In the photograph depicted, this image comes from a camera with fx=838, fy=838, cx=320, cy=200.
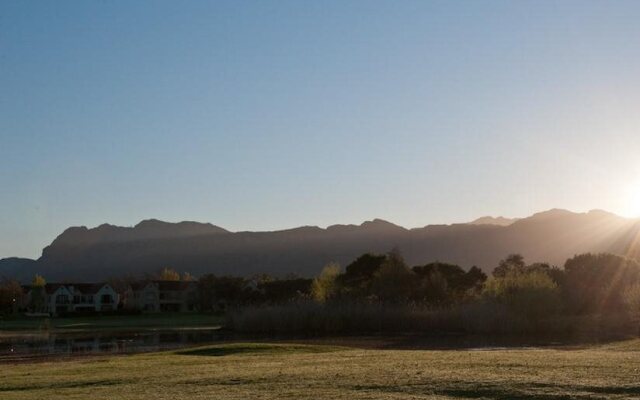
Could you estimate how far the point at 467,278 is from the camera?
362 ft

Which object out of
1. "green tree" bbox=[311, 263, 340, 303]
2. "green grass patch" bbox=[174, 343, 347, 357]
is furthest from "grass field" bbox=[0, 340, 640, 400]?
"green tree" bbox=[311, 263, 340, 303]

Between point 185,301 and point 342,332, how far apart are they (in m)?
87.9

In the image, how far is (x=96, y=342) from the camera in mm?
65812

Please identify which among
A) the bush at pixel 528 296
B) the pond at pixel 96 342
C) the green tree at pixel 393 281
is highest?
the green tree at pixel 393 281

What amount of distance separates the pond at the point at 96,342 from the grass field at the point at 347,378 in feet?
55.3

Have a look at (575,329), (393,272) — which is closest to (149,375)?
(575,329)

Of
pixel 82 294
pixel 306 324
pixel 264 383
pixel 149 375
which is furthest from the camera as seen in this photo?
pixel 82 294

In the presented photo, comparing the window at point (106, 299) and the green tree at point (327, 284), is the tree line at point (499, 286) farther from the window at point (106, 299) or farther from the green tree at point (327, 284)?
the window at point (106, 299)

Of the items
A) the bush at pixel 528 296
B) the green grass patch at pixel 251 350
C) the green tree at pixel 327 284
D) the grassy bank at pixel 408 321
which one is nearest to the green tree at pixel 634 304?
the grassy bank at pixel 408 321

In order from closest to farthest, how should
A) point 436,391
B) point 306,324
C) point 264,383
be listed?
point 436,391
point 264,383
point 306,324

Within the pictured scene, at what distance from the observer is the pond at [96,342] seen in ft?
177

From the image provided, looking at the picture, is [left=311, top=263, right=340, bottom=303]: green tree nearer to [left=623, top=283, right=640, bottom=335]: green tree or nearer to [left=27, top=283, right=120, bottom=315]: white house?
[left=623, top=283, right=640, bottom=335]: green tree

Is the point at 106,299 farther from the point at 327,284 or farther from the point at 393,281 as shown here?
the point at 393,281

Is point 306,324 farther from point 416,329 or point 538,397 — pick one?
point 538,397
